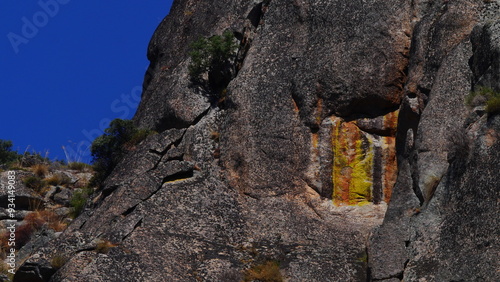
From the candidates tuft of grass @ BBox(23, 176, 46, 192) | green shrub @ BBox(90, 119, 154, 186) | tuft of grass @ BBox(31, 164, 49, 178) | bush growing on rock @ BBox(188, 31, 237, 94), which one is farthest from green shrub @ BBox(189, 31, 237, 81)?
tuft of grass @ BBox(31, 164, 49, 178)

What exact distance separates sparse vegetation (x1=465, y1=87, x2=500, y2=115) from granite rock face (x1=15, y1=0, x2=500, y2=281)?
9.0 inches

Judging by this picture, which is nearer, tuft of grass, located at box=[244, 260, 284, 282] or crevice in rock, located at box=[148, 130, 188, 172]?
tuft of grass, located at box=[244, 260, 284, 282]

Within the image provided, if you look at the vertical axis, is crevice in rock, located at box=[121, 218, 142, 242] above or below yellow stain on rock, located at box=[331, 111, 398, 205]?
below

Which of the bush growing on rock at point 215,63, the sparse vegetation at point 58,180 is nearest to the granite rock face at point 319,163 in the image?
the bush growing on rock at point 215,63

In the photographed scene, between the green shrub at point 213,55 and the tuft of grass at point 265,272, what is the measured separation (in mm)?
9236

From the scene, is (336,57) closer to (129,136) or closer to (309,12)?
(309,12)

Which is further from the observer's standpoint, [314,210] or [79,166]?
[79,166]

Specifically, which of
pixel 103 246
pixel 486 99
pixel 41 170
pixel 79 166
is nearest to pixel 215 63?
pixel 103 246

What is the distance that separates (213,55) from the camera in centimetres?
3588

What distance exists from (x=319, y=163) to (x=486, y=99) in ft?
21.1

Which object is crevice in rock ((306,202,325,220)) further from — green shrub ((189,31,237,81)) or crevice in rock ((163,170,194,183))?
green shrub ((189,31,237,81))

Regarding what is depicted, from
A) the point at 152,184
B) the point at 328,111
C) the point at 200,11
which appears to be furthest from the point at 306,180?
the point at 200,11

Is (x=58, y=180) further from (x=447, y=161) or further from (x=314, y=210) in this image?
(x=447, y=161)

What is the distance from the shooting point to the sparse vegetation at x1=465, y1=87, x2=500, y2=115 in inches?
1008
